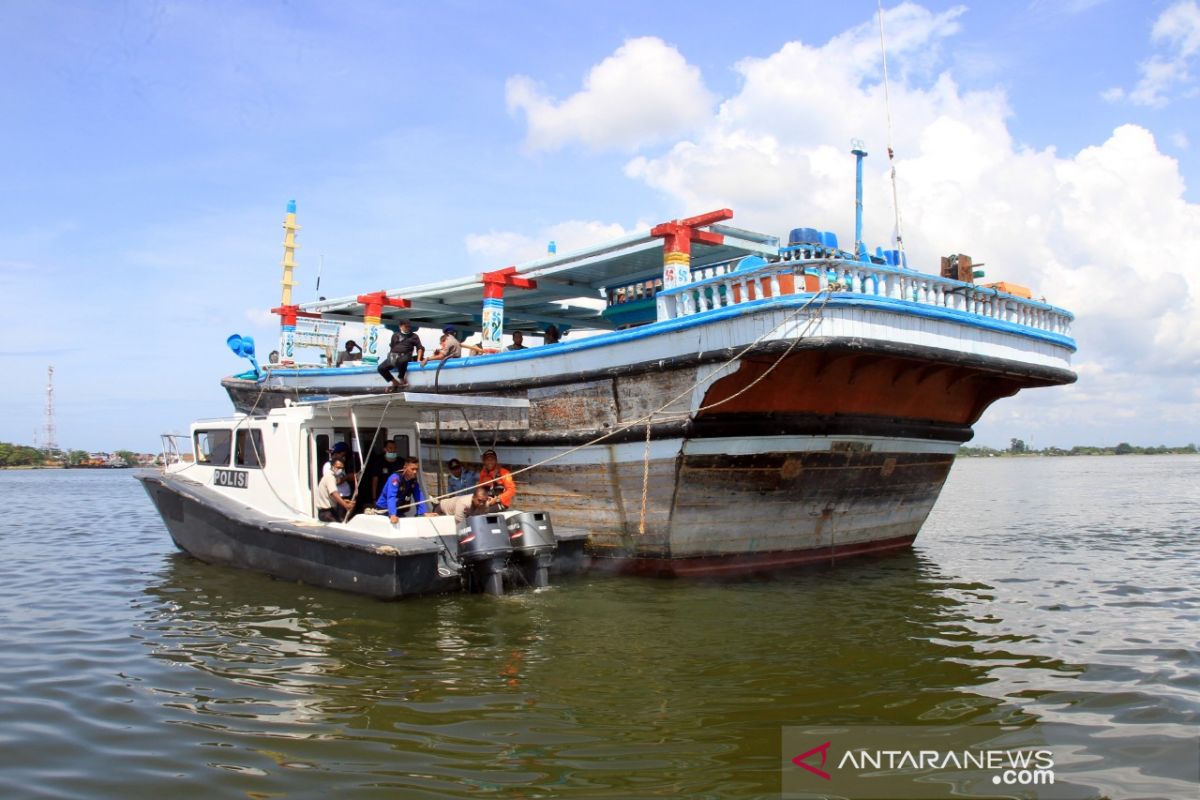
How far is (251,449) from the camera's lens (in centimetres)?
1113

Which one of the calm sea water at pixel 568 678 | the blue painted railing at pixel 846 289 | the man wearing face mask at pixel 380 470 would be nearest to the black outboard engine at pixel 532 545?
the calm sea water at pixel 568 678

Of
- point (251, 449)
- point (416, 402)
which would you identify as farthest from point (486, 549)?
point (251, 449)

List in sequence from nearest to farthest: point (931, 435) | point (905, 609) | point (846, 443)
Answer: point (905, 609)
point (846, 443)
point (931, 435)

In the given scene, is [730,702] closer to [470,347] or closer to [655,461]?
[655,461]

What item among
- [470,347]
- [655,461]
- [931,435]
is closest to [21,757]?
[655,461]

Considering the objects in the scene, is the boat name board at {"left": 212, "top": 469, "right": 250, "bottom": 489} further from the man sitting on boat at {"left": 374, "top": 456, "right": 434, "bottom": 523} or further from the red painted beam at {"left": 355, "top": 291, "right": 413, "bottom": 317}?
the red painted beam at {"left": 355, "top": 291, "right": 413, "bottom": 317}

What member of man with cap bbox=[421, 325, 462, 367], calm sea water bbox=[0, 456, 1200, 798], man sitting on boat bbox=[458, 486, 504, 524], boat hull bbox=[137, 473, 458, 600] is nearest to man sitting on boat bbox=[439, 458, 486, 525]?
man sitting on boat bbox=[458, 486, 504, 524]

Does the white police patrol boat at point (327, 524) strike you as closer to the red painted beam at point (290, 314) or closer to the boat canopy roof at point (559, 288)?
the boat canopy roof at point (559, 288)

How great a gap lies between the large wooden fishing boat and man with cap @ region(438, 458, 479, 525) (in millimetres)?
491

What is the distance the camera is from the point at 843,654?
6516 mm

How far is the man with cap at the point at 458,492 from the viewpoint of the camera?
985 cm

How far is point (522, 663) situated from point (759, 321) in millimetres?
4296

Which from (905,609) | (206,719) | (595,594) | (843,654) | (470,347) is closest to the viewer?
(206,719)

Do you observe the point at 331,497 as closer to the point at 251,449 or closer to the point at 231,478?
the point at 251,449
